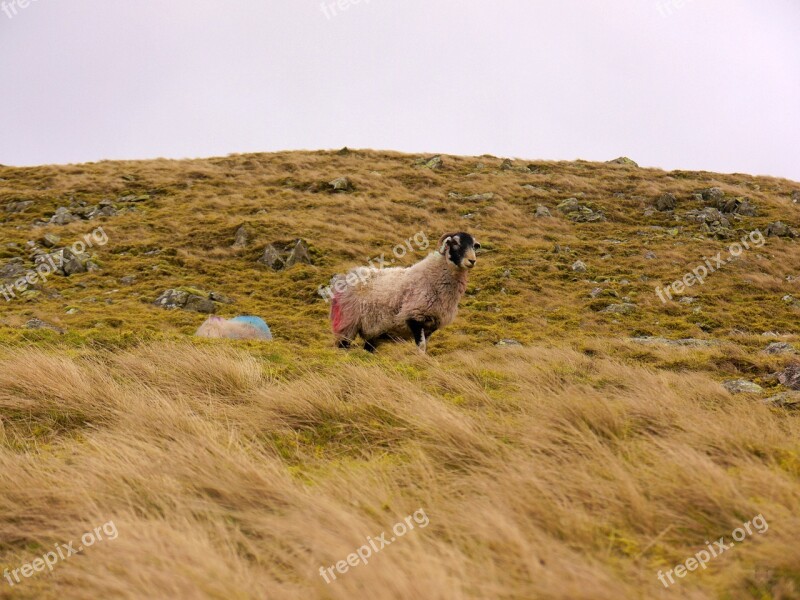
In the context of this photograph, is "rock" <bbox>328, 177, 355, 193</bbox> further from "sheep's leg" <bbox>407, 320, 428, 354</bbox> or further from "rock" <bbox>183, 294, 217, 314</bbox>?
"sheep's leg" <bbox>407, 320, 428, 354</bbox>

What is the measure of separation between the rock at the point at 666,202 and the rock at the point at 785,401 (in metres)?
28.1

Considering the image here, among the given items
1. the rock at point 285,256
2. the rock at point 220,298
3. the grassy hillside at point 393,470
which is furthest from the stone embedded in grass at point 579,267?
the rock at point 220,298

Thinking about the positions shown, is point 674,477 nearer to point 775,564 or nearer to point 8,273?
point 775,564

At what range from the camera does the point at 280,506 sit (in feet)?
11.4

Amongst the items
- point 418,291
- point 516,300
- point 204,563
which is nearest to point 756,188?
point 516,300

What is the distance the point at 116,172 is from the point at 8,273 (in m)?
18.3

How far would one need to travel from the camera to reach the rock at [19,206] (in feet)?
105

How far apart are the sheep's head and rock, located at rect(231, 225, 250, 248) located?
16.9 meters

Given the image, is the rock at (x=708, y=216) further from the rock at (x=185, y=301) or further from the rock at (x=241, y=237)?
the rock at (x=185, y=301)

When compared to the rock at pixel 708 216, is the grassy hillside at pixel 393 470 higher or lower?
lower

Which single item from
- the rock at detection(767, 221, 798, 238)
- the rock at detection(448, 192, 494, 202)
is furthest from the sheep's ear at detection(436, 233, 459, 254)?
the rock at detection(448, 192, 494, 202)

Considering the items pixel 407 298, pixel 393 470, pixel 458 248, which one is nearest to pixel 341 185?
pixel 458 248

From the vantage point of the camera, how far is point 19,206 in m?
32.5

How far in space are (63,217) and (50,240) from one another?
502cm
